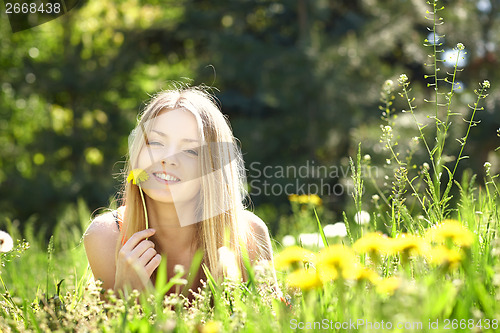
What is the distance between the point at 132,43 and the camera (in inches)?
323

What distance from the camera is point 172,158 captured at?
5.75 ft

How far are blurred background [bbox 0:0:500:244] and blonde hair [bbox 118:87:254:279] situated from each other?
3.37 meters

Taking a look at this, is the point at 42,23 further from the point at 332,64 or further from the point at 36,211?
the point at 332,64

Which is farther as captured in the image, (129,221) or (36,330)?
(129,221)

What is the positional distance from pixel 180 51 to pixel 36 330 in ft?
26.2

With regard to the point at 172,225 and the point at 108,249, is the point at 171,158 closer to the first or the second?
the point at 172,225

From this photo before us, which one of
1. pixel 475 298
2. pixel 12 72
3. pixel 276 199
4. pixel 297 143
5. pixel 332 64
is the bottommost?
pixel 276 199

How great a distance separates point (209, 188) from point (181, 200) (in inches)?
4.3

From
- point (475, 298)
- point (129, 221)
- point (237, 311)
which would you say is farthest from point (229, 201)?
point (475, 298)

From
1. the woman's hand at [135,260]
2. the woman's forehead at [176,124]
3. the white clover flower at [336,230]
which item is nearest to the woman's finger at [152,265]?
the woman's hand at [135,260]

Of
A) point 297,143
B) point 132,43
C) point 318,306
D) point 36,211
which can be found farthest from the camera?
point 132,43

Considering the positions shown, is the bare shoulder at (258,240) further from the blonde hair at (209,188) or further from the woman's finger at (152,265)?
the woman's finger at (152,265)

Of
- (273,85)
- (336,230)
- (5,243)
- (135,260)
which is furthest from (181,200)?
(273,85)

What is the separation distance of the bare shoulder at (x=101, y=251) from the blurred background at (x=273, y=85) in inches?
138
